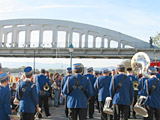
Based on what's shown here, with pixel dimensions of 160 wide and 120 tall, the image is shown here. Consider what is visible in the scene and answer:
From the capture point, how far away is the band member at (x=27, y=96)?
18.5 ft

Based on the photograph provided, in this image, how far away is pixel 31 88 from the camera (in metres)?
5.63

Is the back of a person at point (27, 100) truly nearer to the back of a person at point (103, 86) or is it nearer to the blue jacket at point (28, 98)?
the blue jacket at point (28, 98)

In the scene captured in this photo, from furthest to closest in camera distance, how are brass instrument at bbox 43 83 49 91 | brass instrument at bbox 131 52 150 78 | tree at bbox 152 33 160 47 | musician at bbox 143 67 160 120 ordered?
tree at bbox 152 33 160 47 < brass instrument at bbox 131 52 150 78 < brass instrument at bbox 43 83 49 91 < musician at bbox 143 67 160 120

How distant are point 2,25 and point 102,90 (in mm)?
59166

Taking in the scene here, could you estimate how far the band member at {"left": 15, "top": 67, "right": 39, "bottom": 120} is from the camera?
18.5ft

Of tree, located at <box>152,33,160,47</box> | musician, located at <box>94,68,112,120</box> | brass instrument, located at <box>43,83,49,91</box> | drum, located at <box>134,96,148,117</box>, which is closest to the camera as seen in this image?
drum, located at <box>134,96,148,117</box>

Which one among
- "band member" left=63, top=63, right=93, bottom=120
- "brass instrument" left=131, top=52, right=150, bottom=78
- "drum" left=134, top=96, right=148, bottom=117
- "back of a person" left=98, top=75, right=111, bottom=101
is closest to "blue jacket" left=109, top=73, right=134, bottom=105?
"drum" left=134, top=96, right=148, bottom=117

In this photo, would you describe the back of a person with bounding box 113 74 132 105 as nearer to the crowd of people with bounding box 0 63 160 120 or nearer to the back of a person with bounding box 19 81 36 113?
the crowd of people with bounding box 0 63 160 120

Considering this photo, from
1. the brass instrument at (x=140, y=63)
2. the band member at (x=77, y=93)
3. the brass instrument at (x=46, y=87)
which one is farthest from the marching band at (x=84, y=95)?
the brass instrument at (x=140, y=63)

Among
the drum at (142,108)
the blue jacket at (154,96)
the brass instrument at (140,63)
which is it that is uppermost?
the brass instrument at (140,63)

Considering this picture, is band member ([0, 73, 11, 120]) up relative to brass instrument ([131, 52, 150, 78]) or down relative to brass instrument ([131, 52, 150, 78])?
down

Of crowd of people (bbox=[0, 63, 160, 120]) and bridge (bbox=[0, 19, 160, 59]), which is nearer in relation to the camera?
crowd of people (bbox=[0, 63, 160, 120])

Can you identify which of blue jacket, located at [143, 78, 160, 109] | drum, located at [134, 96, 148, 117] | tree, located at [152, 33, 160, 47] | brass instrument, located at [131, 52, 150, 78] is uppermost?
tree, located at [152, 33, 160, 47]

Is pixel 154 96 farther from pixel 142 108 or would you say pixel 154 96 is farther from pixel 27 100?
pixel 27 100
